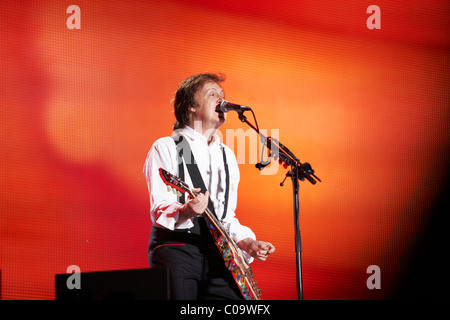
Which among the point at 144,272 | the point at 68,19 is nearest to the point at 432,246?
the point at 144,272

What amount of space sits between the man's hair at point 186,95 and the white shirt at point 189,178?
4.2 inches

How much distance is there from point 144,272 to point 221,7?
91.8 inches

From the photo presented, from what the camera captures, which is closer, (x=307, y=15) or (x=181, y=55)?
(x=181, y=55)

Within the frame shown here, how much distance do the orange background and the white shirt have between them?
1.42 ft

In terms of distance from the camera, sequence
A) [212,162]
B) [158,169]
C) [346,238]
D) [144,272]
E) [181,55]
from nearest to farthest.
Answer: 1. [144,272]
2. [158,169]
3. [212,162]
4. [181,55]
5. [346,238]

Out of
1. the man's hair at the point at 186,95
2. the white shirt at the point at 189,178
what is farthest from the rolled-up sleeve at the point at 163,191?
the man's hair at the point at 186,95

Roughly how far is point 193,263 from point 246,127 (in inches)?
46.5

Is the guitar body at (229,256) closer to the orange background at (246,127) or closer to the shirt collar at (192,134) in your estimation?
the shirt collar at (192,134)

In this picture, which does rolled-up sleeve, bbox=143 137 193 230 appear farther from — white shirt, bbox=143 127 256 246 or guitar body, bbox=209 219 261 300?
guitar body, bbox=209 219 261 300

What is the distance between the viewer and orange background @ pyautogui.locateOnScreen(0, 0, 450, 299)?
3.17 m

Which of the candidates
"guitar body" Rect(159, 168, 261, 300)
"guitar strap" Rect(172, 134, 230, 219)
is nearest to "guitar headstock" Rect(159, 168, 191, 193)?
"guitar body" Rect(159, 168, 261, 300)

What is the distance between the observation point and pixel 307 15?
3.73 m
